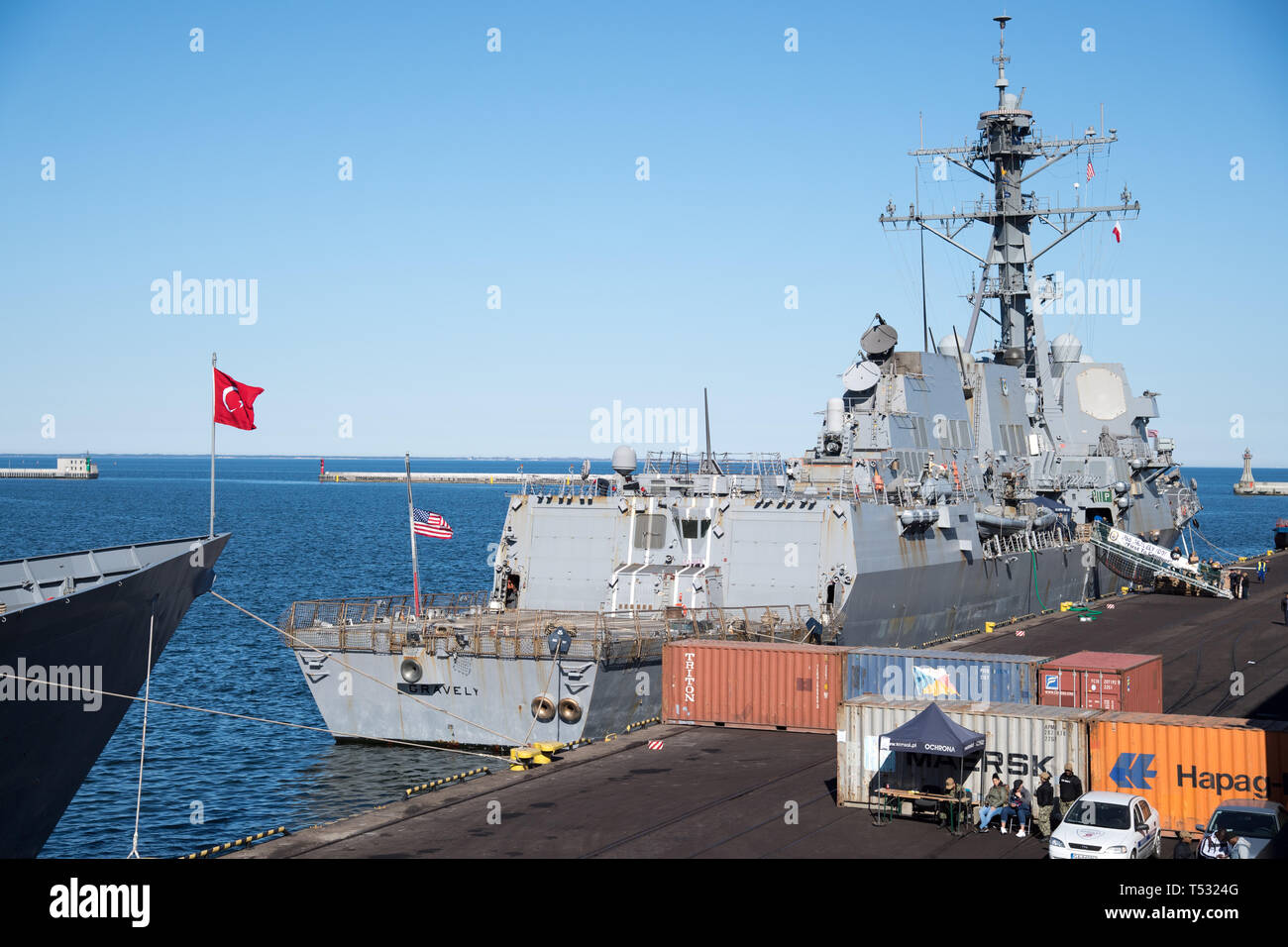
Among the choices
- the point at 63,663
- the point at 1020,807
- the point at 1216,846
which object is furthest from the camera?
the point at 1020,807

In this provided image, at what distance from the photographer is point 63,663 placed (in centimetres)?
1928

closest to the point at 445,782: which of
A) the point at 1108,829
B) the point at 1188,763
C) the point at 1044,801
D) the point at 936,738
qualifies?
the point at 936,738

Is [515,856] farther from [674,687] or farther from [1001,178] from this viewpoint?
[1001,178]

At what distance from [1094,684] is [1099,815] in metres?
7.45

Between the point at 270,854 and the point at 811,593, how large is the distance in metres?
18.5

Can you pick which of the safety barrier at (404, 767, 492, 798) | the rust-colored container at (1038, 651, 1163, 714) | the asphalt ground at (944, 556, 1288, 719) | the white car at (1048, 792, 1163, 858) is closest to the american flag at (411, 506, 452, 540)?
the safety barrier at (404, 767, 492, 798)

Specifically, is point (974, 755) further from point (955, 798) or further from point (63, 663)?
point (63, 663)

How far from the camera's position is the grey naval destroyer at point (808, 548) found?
95.2ft

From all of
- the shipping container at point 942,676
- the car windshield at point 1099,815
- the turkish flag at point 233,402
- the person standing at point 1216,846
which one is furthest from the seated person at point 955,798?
the turkish flag at point 233,402

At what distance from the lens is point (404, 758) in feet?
99.5

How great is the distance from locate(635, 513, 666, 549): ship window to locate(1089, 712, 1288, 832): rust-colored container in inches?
639

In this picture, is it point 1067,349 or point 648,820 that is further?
point 1067,349

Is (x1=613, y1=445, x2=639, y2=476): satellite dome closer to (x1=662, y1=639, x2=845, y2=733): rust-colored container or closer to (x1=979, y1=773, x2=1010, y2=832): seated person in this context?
(x1=662, y1=639, x2=845, y2=733): rust-colored container
